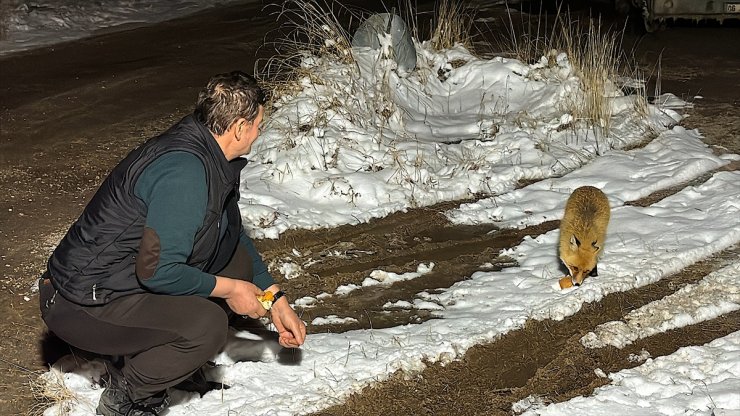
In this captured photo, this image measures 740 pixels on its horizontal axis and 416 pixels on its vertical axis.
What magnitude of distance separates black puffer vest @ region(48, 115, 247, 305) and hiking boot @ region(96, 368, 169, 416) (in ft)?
1.38

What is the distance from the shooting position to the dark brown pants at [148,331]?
130 inches

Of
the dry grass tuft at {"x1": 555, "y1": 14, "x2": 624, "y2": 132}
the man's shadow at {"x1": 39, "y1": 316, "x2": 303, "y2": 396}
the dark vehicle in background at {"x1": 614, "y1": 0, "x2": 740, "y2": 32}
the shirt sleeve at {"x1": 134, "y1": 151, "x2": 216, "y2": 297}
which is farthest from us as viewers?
the dark vehicle in background at {"x1": 614, "y1": 0, "x2": 740, "y2": 32}

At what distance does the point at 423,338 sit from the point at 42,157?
431 centimetres

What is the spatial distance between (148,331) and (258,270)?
0.72 metres

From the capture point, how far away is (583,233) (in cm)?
477

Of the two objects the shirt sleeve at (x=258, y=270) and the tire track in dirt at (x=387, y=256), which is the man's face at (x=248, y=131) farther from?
the tire track in dirt at (x=387, y=256)

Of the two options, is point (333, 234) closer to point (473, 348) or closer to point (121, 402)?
point (473, 348)

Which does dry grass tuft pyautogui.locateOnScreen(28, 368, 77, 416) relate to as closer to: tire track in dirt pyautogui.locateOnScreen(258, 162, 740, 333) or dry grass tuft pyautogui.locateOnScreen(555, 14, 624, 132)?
tire track in dirt pyautogui.locateOnScreen(258, 162, 740, 333)

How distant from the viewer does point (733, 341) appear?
4418mm

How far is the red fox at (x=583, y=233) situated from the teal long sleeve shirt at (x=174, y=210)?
7.86 feet

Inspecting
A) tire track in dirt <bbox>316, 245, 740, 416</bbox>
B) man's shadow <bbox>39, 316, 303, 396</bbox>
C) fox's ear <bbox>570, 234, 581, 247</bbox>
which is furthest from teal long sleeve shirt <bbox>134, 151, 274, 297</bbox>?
fox's ear <bbox>570, 234, 581, 247</bbox>

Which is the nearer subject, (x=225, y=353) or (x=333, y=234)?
(x=225, y=353)

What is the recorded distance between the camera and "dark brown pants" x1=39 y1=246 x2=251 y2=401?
331 cm

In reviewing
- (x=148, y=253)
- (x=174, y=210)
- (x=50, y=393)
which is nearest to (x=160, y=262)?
(x=148, y=253)
